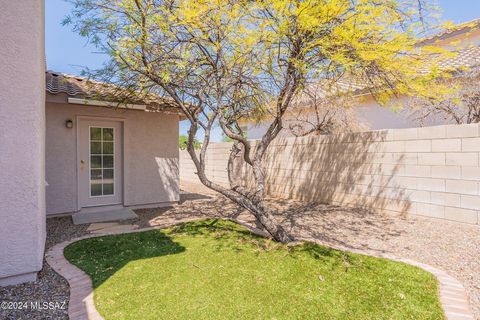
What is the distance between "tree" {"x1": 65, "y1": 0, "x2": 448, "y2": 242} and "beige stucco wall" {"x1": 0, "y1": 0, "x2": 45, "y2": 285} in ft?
6.98

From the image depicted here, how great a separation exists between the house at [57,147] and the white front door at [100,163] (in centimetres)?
3

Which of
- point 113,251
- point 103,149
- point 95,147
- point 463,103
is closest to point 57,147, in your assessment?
point 95,147

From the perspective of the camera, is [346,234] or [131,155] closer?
[346,234]

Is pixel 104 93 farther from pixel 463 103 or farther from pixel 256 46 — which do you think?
pixel 463 103

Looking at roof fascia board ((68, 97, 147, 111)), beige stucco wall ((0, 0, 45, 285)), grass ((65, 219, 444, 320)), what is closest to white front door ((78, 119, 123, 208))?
roof fascia board ((68, 97, 147, 111))

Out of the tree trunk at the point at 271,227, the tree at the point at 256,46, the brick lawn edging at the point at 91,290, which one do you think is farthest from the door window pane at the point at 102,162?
the tree trunk at the point at 271,227

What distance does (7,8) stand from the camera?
14.8 ft

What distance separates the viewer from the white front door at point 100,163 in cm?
1016

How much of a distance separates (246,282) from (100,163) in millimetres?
7827

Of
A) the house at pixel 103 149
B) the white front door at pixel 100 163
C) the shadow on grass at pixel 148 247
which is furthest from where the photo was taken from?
the white front door at pixel 100 163

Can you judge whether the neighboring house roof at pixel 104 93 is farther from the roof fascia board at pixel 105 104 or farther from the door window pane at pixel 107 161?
the door window pane at pixel 107 161

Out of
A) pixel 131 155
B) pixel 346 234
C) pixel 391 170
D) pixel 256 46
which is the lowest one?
pixel 346 234

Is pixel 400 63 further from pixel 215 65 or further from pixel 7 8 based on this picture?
pixel 7 8

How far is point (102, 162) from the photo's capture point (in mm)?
10609
